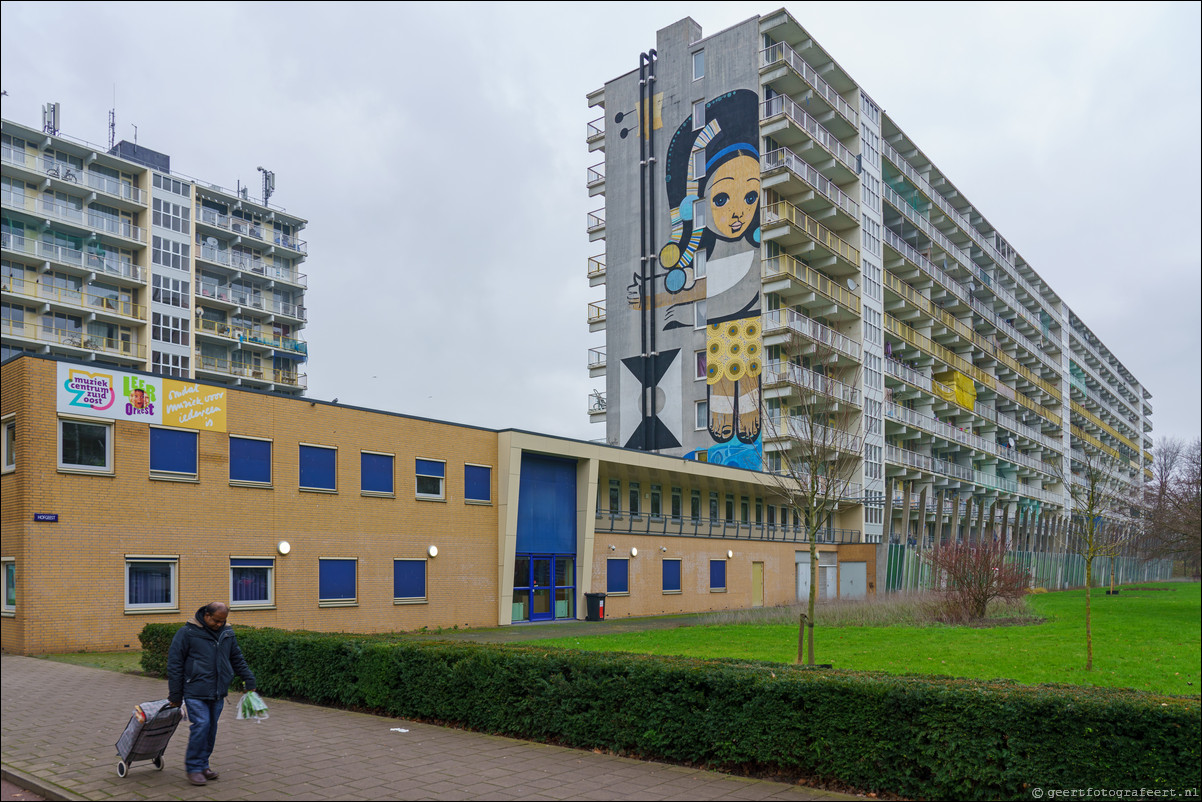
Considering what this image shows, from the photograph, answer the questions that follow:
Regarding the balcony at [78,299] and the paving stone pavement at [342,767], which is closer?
the paving stone pavement at [342,767]

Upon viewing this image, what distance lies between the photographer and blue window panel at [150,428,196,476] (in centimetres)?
2356

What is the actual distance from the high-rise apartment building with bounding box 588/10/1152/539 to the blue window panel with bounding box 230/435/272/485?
27.4 metres

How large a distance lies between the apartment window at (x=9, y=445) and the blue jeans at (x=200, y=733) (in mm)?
16297

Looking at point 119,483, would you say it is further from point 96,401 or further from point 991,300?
Result: point 991,300

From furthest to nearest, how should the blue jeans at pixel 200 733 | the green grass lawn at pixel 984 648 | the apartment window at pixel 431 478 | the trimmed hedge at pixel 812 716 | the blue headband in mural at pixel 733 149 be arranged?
the blue headband in mural at pixel 733 149
the apartment window at pixel 431 478
the green grass lawn at pixel 984 648
the blue jeans at pixel 200 733
the trimmed hedge at pixel 812 716

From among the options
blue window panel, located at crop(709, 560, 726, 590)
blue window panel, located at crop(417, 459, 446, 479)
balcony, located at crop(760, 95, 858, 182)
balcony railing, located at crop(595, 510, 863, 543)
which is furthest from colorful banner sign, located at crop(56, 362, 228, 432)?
balcony, located at crop(760, 95, 858, 182)

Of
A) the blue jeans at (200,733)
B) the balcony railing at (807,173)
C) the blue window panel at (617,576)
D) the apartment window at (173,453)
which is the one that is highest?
the balcony railing at (807,173)

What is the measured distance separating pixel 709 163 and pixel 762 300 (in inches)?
367

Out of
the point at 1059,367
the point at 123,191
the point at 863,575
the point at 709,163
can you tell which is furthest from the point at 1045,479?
the point at 123,191

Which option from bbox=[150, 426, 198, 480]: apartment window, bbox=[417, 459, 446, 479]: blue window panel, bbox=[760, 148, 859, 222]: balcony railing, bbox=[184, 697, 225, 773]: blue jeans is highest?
bbox=[760, 148, 859, 222]: balcony railing

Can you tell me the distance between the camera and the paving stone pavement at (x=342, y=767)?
8117 millimetres

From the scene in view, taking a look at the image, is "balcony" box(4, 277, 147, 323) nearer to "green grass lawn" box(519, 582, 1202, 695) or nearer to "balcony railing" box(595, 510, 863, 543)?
"balcony railing" box(595, 510, 863, 543)

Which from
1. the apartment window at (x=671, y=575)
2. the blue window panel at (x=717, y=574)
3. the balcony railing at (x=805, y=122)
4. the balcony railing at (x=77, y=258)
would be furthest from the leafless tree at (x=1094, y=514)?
the balcony railing at (x=77, y=258)

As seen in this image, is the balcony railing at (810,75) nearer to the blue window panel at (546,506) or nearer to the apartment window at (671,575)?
the apartment window at (671,575)
